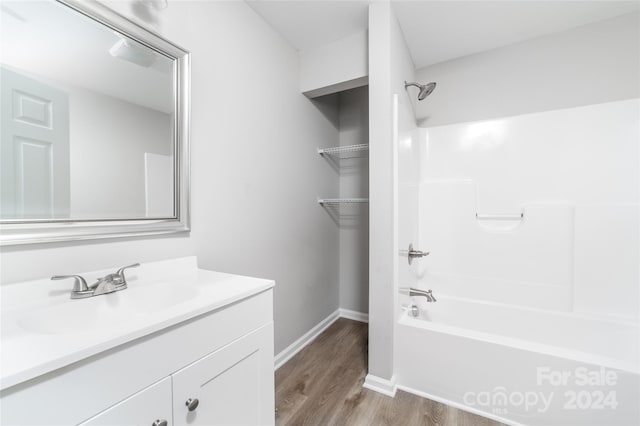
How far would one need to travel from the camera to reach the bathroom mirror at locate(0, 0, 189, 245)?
0.81 metres

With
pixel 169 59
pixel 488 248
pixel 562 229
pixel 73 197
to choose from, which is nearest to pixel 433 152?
pixel 488 248

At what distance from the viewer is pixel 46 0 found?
86 centimetres

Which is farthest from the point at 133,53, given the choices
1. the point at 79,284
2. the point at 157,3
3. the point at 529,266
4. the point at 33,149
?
the point at 529,266

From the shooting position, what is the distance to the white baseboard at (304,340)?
1854 millimetres

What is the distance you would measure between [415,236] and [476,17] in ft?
5.19

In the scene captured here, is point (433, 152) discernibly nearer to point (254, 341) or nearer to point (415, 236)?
point (415, 236)

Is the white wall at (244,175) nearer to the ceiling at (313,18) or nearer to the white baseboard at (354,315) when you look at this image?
the ceiling at (313,18)

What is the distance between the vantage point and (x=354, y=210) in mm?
2680

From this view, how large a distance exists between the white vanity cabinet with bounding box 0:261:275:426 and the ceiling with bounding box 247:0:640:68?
1716 millimetres

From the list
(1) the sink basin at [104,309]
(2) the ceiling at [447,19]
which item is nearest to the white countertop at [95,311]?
(1) the sink basin at [104,309]

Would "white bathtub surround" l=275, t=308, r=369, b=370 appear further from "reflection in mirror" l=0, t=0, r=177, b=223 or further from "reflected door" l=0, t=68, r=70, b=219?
"reflected door" l=0, t=68, r=70, b=219

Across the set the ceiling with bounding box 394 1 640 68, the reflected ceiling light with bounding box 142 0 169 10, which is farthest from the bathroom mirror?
the ceiling with bounding box 394 1 640 68

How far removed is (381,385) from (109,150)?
1.86 metres

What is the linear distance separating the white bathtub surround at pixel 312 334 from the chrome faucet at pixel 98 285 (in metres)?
1.21
